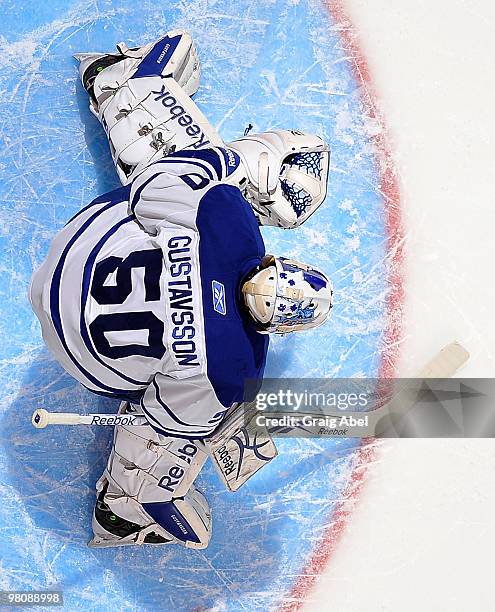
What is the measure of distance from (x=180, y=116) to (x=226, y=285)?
0.76 m

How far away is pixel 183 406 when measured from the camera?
134 cm

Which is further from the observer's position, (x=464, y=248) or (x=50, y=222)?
(x=464, y=248)

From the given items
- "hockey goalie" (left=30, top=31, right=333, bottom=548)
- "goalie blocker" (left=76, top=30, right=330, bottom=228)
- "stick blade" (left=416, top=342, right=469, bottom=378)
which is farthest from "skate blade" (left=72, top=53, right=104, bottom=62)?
"stick blade" (left=416, top=342, right=469, bottom=378)

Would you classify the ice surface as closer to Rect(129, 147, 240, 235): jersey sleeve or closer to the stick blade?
Answer: the stick blade

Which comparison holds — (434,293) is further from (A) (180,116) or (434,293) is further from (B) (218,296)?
(B) (218,296)

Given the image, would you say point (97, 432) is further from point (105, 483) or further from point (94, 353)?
point (94, 353)

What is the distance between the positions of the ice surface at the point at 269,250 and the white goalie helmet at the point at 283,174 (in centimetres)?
33

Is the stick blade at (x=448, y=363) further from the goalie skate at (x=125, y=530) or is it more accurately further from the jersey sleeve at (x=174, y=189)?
the jersey sleeve at (x=174, y=189)

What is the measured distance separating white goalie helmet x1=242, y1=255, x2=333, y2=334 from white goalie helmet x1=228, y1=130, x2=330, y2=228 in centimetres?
51

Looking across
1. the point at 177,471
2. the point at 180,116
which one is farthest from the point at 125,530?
the point at 180,116

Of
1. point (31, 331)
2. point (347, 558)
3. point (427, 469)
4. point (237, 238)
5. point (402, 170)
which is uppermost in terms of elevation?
point (237, 238)

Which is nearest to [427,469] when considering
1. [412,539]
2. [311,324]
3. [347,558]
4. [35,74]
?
[412,539]

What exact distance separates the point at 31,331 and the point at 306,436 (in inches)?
30.0

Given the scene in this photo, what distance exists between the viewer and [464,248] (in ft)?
7.30
